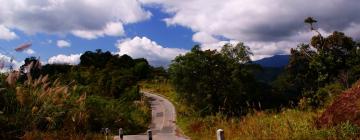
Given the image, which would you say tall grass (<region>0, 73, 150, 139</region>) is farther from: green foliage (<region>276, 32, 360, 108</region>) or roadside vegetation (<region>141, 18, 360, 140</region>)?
green foliage (<region>276, 32, 360, 108</region>)

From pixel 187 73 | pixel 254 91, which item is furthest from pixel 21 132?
pixel 254 91

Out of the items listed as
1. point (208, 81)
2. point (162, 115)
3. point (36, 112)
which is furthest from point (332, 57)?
point (36, 112)

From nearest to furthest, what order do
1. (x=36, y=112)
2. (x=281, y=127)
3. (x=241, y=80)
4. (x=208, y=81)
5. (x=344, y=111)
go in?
(x=36, y=112) → (x=344, y=111) → (x=281, y=127) → (x=208, y=81) → (x=241, y=80)

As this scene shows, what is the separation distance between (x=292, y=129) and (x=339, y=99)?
5.76ft

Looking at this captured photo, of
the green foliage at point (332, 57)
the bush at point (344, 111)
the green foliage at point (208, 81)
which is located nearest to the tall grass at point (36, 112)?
the bush at point (344, 111)

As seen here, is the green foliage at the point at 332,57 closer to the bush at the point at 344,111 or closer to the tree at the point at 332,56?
the tree at the point at 332,56

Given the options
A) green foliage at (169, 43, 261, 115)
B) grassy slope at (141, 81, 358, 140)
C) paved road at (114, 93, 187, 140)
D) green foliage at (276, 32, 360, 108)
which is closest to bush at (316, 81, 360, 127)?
grassy slope at (141, 81, 358, 140)

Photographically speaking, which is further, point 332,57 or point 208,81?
point 332,57

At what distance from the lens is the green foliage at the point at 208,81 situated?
2339 inches

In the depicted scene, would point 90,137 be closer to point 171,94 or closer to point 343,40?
point 343,40

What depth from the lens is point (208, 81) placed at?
6038cm

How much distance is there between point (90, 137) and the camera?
15352 millimetres

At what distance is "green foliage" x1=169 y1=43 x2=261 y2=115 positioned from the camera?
59406mm

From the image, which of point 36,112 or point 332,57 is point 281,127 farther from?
point 332,57
